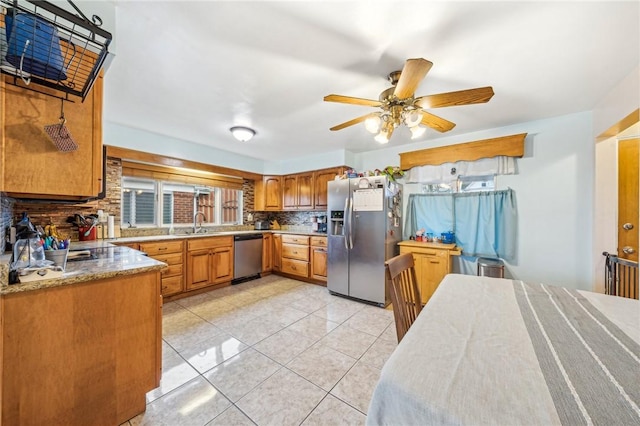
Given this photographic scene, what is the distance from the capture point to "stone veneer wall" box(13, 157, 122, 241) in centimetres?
254

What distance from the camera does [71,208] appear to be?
283 centimetres

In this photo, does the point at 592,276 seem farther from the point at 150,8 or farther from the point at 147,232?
the point at 147,232

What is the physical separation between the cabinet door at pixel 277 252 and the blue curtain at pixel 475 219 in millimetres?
2452

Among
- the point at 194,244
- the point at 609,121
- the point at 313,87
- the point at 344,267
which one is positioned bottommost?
the point at 344,267

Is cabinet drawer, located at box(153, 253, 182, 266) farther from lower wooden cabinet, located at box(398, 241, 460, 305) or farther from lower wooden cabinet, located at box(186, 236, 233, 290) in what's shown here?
lower wooden cabinet, located at box(398, 241, 460, 305)

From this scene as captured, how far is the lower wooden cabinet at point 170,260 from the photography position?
3113mm

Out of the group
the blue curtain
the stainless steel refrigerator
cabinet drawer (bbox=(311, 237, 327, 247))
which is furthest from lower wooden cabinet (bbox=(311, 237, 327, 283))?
the blue curtain

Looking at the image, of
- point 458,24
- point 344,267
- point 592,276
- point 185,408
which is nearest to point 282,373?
point 185,408

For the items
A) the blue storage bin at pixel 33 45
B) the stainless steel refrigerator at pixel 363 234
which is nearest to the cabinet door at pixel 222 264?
the stainless steel refrigerator at pixel 363 234

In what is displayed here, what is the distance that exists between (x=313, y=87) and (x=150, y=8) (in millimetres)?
1198

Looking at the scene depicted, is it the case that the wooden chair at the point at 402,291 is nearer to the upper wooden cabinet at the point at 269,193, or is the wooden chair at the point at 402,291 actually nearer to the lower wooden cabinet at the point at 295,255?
the lower wooden cabinet at the point at 295,255

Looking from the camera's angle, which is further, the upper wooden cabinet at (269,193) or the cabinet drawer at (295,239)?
the upper wooden cabinet at (269,193)

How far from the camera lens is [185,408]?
4.81 ft

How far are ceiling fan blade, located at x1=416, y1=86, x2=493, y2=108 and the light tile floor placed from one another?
2060 millimetres
